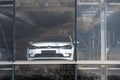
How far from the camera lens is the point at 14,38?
17.1 metres

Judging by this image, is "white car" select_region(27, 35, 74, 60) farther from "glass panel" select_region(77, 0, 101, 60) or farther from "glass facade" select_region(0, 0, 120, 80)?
"glass panel" select_region(77, 0, 101, 60)

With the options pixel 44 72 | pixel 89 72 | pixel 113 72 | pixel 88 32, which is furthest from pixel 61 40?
pixel 113 72

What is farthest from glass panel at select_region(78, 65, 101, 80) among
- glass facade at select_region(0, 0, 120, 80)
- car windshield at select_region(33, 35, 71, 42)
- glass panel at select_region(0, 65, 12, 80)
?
glass panel at select_region(0, 65, 12, 80)

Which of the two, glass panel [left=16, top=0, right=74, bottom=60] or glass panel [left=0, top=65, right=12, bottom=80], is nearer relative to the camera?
glass panel [left=16, top=0, right=74, bottom=60]

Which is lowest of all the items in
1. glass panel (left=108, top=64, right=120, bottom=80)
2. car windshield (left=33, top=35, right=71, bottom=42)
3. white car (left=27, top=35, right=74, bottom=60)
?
glass panel (left=108, top=64, right=120, bottom=80)

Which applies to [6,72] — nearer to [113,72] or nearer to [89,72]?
[89,72]

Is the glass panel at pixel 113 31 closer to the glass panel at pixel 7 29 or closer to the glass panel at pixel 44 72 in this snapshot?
the glass panel at pixel 44 72

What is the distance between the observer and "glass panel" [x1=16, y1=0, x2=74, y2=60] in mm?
17078

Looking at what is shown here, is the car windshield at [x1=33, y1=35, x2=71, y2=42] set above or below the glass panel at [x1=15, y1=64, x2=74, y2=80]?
above

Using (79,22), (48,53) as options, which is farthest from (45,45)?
(79,22)

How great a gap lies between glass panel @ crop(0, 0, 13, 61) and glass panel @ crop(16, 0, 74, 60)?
23 cm

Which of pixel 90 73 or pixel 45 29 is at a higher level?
pixel 45 29

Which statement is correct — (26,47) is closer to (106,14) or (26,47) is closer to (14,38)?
(14,38)

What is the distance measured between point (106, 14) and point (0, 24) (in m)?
3.45
